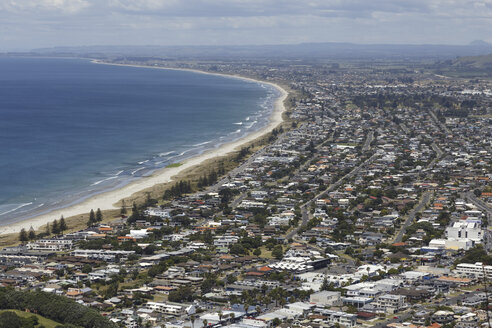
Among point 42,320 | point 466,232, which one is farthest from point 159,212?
point 42,320

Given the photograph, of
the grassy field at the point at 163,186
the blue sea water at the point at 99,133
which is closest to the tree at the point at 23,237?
the grassy field at the point at 163,186

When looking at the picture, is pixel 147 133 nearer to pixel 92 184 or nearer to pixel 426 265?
pixel 92 184

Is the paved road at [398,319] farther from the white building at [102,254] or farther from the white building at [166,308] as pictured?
the white building at [102,254]

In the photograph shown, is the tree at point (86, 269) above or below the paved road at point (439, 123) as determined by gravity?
below

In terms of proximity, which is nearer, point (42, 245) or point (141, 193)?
point (42, 245)

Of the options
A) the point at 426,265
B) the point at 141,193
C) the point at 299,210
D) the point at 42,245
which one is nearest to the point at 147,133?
the point at 141,193

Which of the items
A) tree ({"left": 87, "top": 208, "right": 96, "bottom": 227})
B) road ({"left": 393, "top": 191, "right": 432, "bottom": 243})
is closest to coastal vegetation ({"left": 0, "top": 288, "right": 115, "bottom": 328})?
tree ({"left": 87, "top": 208, "right": 96, "bottom": 227})
